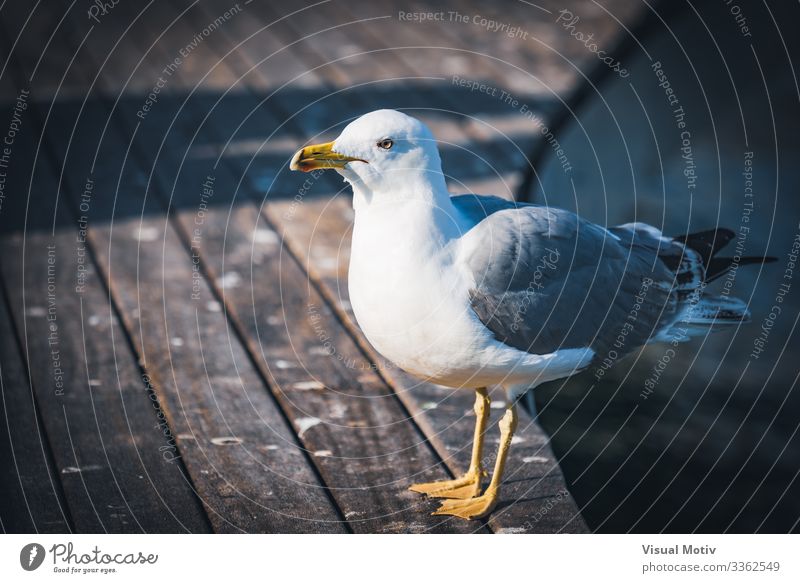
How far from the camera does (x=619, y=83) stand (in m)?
4.70

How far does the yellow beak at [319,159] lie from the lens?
207 centimetres

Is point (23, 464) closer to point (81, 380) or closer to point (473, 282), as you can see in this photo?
point (81, 380)

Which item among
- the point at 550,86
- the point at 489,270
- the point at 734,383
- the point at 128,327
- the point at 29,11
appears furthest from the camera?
the point at 29,11

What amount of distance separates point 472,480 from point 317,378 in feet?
2.23

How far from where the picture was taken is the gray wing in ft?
7.25

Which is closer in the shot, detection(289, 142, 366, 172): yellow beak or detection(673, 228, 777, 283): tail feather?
detection(289, 142, 366, 172): yellow beak

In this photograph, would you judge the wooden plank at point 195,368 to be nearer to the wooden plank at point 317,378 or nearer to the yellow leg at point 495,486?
the wooden plank at point 317,378

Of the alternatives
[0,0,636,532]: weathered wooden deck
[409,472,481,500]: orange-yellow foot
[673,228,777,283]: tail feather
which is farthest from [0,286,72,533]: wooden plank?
[673,228,777,283]: tail feather

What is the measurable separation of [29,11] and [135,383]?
3.38m

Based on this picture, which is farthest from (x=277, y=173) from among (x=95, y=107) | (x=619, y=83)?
(x=619, y=83)

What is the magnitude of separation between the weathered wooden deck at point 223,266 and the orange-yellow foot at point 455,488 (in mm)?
36

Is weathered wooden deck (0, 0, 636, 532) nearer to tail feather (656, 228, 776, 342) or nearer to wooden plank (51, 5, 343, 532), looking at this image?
wooden plank (51, 5, 343, 532)
